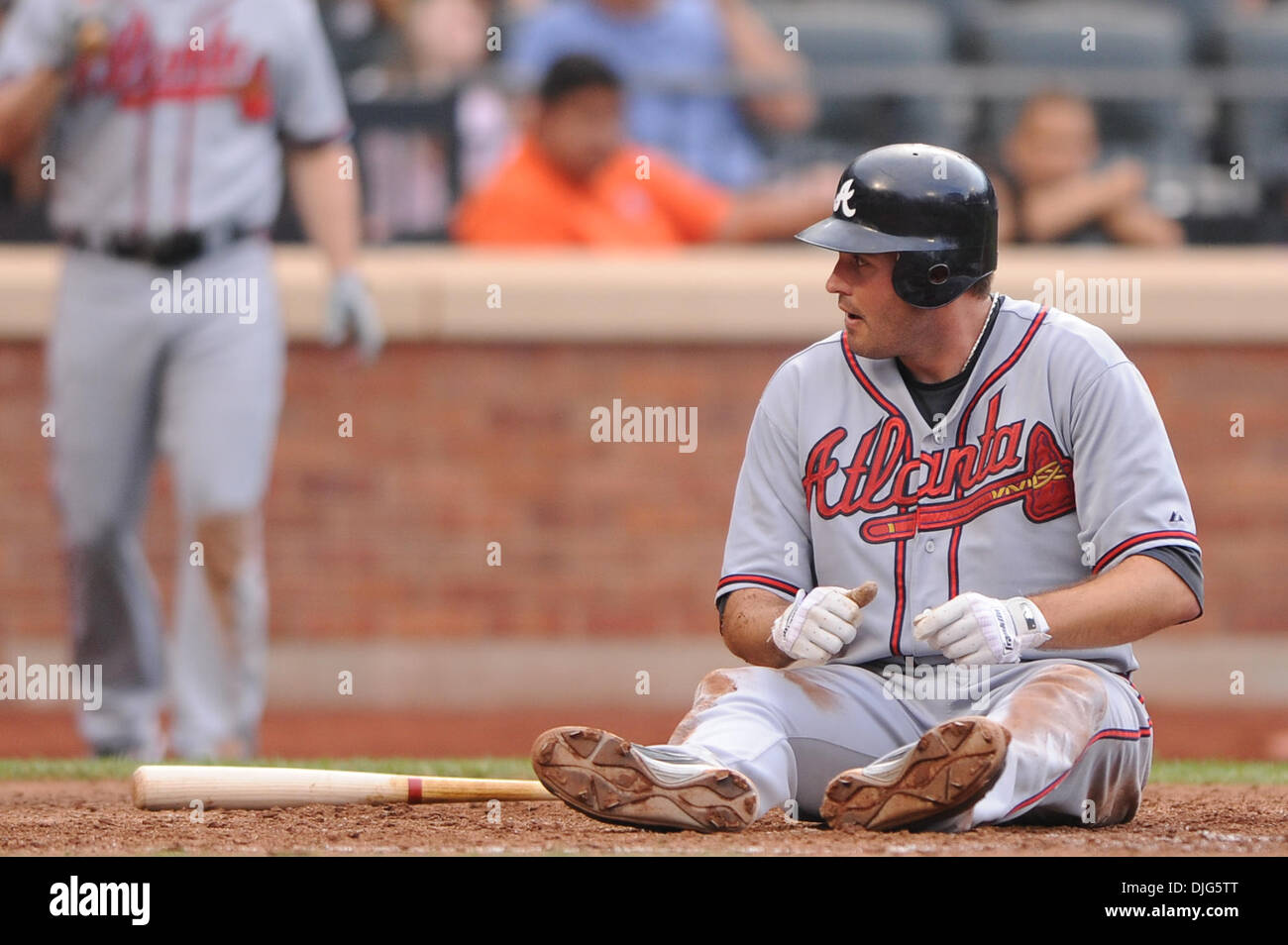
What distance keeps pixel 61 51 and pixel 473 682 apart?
3.66 m

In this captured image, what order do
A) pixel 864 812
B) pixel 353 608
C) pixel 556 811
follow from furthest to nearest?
1. pixel 353 608
2. pixel 556 811
3. pixel 864 812

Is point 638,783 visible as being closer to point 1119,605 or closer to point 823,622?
point 823,622

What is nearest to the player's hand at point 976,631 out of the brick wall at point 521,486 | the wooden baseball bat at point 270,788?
the wooden baseball bat at point 270,788

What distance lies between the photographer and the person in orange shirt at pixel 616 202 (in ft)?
30.2

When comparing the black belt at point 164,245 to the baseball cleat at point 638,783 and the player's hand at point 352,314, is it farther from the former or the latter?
the baseball cleat at point 638,783

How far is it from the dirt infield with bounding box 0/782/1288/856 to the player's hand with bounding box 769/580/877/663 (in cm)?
34

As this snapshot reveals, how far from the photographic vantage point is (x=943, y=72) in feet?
31.5

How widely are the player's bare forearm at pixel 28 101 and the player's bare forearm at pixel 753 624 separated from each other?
3.41 metres

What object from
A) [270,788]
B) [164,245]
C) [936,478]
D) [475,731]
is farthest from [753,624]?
[475,731]

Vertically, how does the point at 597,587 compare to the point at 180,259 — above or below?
below

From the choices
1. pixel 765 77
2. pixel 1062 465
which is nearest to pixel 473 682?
pixel 765 77

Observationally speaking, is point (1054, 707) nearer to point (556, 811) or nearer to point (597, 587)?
point (556, 811)

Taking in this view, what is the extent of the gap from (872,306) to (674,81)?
5.50 m

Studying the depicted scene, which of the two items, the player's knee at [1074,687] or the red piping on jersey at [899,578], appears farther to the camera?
the red piping on jersey at [899,578]
